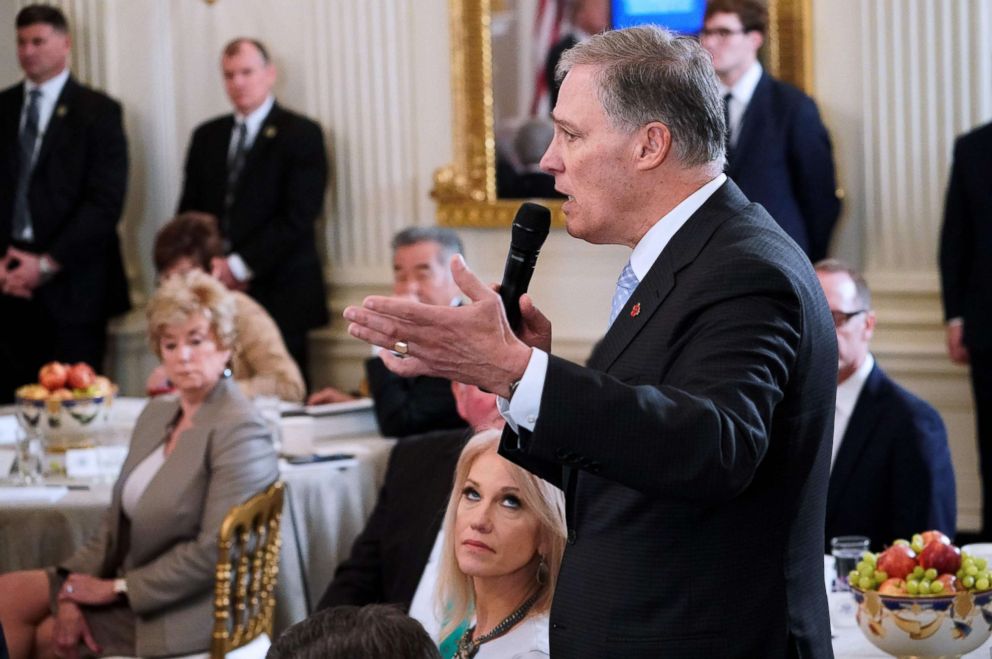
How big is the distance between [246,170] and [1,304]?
4.34 ft

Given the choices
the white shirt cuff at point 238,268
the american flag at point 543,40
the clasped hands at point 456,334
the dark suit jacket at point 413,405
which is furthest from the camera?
the white shirt cuff at point 238,268

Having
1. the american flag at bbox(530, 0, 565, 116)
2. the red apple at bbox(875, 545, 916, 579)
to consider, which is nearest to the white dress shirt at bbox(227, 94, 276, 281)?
the american flag at bbox(530, 0, 565, 116)

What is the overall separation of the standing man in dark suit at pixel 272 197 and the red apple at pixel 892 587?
452 centimetres

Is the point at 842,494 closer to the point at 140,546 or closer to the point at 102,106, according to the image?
the point at 140,546

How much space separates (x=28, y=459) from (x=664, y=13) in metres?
3.11

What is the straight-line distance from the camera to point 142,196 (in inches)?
294

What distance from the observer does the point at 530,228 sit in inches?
71.8

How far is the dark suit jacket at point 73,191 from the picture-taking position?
6836mm

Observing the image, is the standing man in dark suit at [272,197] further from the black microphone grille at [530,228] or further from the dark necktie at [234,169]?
the black microphone grille at [530,228]

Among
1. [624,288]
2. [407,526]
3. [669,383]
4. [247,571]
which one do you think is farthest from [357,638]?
[247,571]

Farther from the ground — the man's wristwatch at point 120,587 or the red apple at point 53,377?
the red apple at point 53,377

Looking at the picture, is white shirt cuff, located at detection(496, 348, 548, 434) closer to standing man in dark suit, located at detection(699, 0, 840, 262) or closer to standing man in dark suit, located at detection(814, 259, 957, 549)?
standing man in dark suit, located at detection(814, 259, 957, 549)

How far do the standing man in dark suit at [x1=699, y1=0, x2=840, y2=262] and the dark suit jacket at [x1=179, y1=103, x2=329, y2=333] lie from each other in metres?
1.91

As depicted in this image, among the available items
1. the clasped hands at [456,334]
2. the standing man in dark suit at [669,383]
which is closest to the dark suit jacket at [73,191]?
the standing man in dark suit at [669,383]
